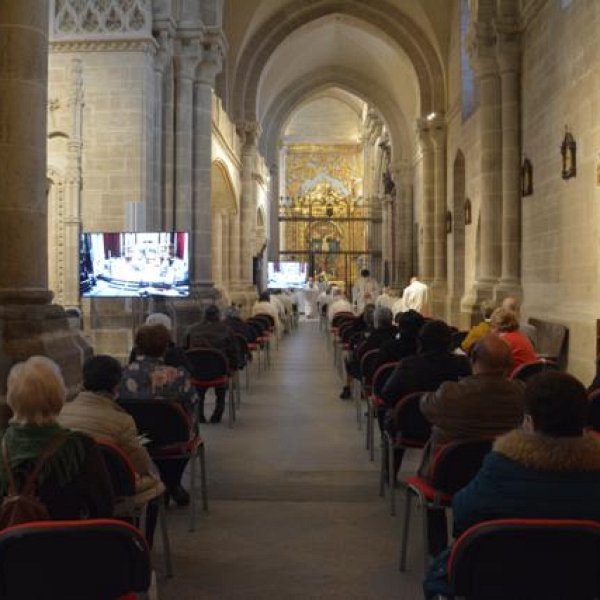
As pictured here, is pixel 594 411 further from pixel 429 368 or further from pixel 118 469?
pixel 118 469

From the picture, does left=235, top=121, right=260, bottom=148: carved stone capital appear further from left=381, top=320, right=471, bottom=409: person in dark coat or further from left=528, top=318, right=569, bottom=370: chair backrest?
left=381, top=320, right=471, bottom=409: person in dark coat

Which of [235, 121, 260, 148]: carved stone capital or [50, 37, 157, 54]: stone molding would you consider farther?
[235, 121, 260, 148]: carved stone capital

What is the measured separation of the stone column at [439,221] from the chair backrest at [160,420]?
17.8 meters

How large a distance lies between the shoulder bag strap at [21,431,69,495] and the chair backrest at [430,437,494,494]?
Answer: 1719 mm

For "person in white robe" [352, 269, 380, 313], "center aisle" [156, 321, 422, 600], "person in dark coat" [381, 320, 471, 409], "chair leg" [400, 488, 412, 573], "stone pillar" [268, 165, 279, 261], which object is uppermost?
"stone pillar" [268, 165, 279, 261]

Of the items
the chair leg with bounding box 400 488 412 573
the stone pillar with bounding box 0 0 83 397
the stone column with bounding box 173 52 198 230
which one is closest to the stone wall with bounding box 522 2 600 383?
the stone column with bounding box 173 52 198 230

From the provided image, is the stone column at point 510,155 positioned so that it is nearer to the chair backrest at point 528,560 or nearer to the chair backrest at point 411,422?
the chair backrest at point 411,422

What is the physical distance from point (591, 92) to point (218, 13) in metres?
8.51

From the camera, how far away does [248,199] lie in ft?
87.4

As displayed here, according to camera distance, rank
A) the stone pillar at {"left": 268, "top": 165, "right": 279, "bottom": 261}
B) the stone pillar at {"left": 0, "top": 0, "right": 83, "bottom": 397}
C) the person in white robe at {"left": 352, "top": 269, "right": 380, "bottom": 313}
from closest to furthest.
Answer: the stone pillar at {"left": 0, "top": 0, "right": 83, "bottom": 397}, the person in white robe at {"left": 352, "top": 269, "right": 380, "bottom": 313}, the stone pillar at {"left": 268, "top": 165, "right": 279, "bottom": 261}

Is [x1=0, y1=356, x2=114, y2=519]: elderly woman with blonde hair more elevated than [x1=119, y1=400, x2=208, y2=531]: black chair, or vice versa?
[x1=0, y1=356, x2=114, y2=519]: elderly woman with blonde hair

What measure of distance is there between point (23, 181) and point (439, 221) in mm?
17873

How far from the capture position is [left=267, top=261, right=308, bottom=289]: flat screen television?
31516 millimetres

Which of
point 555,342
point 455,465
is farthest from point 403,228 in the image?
point 455,465
